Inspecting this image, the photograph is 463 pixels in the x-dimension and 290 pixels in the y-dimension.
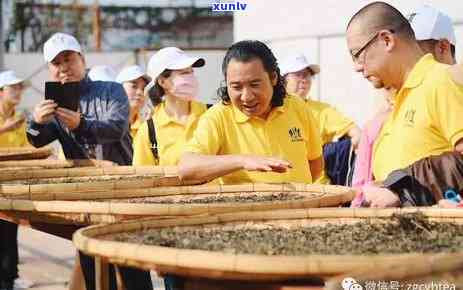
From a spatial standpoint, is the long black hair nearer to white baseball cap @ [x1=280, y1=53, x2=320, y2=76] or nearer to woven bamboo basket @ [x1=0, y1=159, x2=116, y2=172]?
woven bamboo basket @ [x1=0, y1=159, x2=116, y2=172]

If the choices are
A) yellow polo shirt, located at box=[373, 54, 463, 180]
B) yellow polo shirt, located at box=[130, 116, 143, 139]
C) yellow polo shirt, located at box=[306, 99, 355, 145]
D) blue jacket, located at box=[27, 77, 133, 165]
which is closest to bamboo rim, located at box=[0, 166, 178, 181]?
blue jacket, located at box=[27, 77, 133, 165]

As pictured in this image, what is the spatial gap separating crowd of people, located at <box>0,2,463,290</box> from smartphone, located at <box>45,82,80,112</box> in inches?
1.4

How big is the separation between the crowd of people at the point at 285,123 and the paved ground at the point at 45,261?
1.26 m

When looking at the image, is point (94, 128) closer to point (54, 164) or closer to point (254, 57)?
point (54, 164)

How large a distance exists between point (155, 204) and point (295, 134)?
1.14 meters

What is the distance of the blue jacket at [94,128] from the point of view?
17.1ft

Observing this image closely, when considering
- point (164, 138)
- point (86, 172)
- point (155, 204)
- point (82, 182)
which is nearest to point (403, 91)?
point (155, 204)

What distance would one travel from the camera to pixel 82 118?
16.7ft

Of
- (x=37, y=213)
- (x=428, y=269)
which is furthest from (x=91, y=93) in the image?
(x=428, y=269)

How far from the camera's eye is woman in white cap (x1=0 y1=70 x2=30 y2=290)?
6.14m

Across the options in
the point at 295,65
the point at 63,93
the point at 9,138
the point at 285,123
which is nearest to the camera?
the point at 285,123

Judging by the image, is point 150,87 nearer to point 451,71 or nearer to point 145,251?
point 451,71

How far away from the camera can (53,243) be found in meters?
8.42

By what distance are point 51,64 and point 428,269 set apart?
4.01 m
